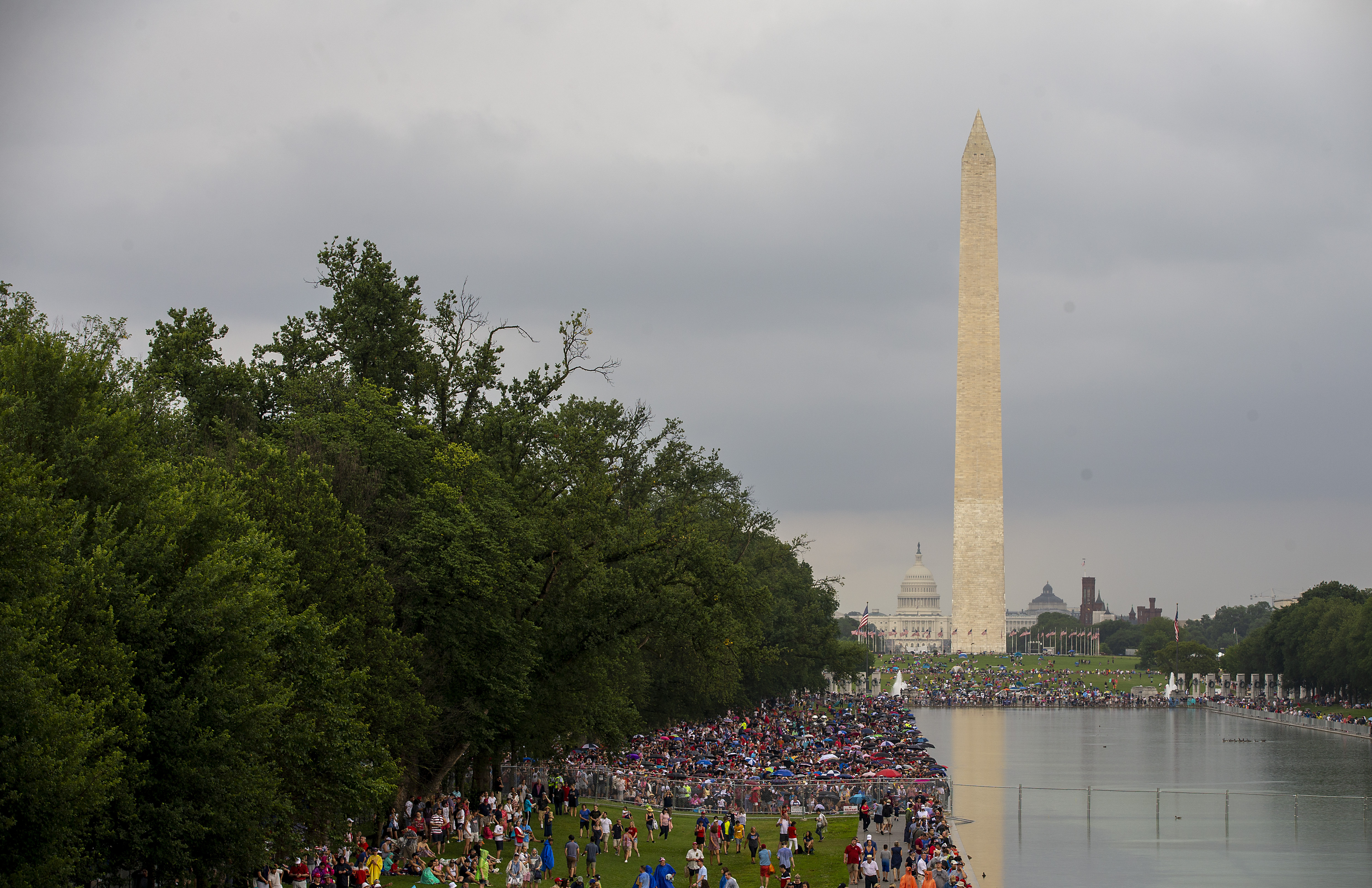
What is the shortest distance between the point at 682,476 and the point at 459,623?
23.6 metres

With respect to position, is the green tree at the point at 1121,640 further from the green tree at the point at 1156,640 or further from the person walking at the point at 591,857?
the person walking at the point at 591,857

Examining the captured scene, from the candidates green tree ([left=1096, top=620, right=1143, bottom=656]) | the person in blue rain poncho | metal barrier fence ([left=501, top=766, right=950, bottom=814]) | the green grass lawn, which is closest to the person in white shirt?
the green grass lawn

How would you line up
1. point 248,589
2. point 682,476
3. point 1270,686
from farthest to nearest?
1. point 1270,686
2. point 682,476
3. point 248,589

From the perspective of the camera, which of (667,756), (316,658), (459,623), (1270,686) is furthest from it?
(1270,686)

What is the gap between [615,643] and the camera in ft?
105

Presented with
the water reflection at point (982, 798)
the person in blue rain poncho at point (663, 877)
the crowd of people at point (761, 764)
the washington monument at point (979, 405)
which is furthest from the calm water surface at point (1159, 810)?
the washington monument at point (979, 405)

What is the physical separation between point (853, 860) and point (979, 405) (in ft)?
268

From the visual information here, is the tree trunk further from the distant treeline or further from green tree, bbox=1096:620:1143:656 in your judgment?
green tree, bbox=1096:620:1143:656

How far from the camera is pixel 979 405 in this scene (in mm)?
104750

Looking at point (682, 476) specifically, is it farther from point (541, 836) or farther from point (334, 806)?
point (334, 806)

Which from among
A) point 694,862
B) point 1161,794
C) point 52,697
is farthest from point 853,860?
point 1161,794

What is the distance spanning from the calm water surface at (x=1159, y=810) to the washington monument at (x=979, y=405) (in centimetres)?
4078

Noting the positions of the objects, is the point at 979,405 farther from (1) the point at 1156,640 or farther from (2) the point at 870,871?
(2) the point at 870,871

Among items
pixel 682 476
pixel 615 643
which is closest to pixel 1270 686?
pixel 682 476
